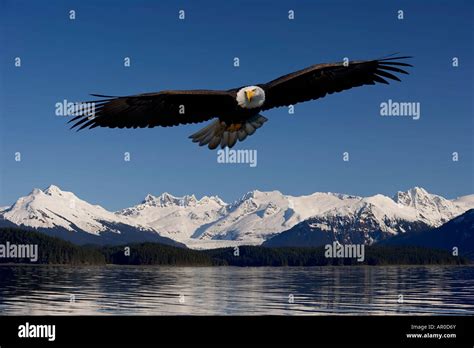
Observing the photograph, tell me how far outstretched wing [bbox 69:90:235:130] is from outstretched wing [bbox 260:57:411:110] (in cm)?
122

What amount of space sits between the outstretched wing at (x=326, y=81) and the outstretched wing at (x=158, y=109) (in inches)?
47.8

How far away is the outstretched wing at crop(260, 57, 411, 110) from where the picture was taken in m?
16.0

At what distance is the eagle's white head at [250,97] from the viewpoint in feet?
47.6

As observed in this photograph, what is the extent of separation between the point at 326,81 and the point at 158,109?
3.77 m

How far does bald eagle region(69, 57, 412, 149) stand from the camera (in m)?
15.5

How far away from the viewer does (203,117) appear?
16609 millimetres

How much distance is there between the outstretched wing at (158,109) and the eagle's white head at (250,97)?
0.44 meters

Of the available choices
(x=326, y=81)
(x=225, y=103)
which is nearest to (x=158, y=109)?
(x=225, y=103)

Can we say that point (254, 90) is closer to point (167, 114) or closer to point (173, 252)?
point (167, 114)

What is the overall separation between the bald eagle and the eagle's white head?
10.2 inches

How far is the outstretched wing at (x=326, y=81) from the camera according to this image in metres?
16.0

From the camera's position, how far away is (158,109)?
1625cm
